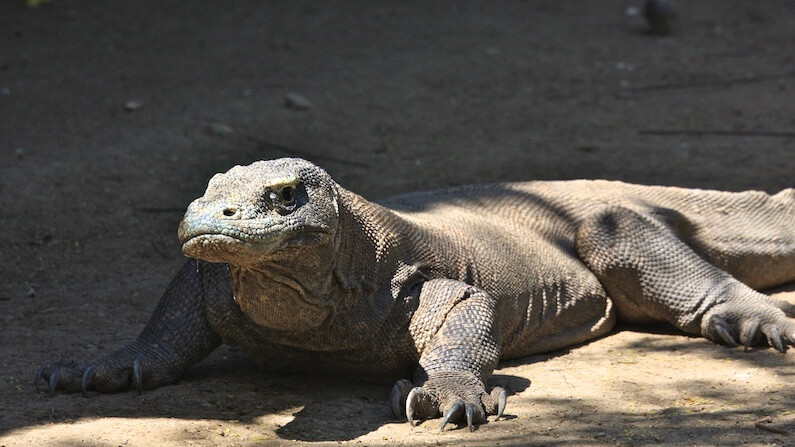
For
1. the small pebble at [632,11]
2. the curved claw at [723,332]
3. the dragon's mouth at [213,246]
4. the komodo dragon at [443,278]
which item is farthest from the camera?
the small pebble at [632,11]

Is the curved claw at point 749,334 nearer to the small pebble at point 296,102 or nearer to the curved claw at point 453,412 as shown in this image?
the curved claw at point 453,412

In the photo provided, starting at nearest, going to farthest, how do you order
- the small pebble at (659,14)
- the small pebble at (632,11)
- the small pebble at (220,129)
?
1. the small pebble at (220,129)
2. the small pebble at (659,14)
3. the small pebble at (632,11)

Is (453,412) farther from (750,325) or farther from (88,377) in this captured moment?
(750,325)

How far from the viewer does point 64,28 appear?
1077 cm

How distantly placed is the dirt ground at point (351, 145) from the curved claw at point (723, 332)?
0.07 m

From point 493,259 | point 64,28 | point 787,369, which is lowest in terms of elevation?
point 787,369

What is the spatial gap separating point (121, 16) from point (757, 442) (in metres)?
8.96

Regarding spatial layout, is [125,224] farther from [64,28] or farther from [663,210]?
[64,28]

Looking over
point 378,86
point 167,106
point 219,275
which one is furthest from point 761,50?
point 219,275

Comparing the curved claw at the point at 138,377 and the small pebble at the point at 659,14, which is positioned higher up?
the small pebble at the point at 659,14

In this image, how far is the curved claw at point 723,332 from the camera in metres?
4.99

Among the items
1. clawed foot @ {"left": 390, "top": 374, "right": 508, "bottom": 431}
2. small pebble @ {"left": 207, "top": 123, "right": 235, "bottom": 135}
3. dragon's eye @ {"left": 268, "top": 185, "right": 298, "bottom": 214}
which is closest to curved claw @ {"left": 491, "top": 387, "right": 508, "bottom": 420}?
clawed foot @ {"left": 390, "top": 374, "right": 508, "bottom": 431}

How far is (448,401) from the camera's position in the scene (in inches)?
154

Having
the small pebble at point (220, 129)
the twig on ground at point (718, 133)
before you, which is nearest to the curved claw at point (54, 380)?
the small pebble at point (220, 129)
